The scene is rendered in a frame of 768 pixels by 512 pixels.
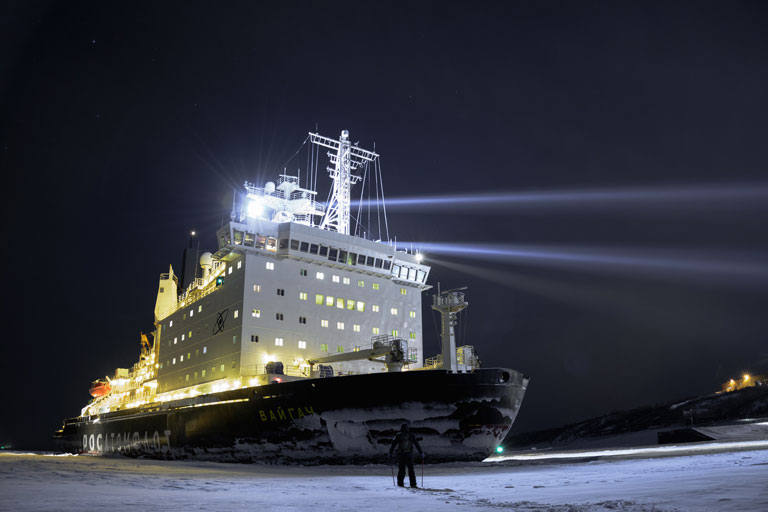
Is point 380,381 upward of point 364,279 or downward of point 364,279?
downward

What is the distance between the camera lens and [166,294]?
4219 centimetres

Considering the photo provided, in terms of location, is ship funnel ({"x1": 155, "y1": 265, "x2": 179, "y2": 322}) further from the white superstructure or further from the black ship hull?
the black ship hull

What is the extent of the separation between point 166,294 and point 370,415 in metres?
29.0

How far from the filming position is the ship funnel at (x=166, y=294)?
4103cm

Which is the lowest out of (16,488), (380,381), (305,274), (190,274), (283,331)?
(16,488)

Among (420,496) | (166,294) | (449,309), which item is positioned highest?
(166,294)

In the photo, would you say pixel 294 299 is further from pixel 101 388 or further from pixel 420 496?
pixel 101 388

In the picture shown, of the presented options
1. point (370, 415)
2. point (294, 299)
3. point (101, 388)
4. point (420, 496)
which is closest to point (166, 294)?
point (101, 388)

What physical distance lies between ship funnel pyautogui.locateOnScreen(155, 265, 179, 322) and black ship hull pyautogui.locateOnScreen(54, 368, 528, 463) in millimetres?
21659

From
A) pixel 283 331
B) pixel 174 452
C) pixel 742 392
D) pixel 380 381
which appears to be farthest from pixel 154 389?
pixel 742 392

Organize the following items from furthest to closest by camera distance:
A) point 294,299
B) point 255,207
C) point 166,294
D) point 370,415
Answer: point 166,294 → point 255,207 → point 294,299 → point 370,415

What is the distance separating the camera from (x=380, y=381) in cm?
1877

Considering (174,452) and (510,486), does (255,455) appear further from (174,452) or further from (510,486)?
(510,486)

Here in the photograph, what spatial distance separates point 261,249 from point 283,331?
4.04 metres
